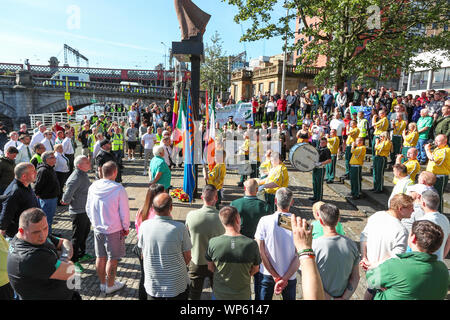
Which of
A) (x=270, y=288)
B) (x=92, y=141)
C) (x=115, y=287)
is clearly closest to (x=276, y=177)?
(x=270, y=288)

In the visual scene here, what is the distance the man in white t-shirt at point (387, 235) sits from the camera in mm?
3459

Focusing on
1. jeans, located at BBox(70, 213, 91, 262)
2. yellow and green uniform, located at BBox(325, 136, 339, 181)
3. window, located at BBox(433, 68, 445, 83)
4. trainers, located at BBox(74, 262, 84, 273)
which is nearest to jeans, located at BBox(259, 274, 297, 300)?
trainers, located at BBox(74, 262, 84, 273)

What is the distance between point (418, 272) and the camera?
96.0 inches

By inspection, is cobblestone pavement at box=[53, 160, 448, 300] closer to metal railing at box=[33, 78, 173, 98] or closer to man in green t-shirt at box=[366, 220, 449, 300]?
man in green t-shirt at box=[366, 220, 449, 300]

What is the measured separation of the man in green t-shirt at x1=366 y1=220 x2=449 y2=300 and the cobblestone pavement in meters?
2.28

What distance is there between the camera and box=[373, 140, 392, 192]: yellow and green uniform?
9.17 meters

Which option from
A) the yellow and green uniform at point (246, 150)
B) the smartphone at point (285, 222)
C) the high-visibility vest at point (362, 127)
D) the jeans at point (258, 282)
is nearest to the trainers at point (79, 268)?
the jeans at point (258, 282)

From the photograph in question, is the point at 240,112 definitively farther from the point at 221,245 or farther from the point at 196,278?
the point at 221,245

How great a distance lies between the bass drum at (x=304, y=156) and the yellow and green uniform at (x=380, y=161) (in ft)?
6.52

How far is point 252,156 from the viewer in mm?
11062

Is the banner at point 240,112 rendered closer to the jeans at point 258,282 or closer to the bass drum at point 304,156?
the bass drum at point 304,156

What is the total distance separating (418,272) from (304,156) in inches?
261
